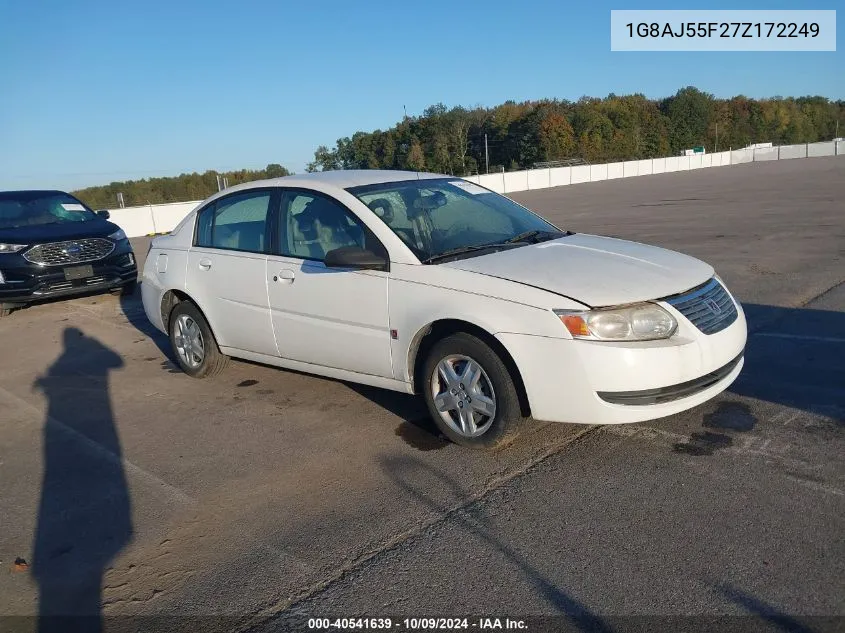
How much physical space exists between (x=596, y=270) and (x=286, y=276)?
7.14 feet

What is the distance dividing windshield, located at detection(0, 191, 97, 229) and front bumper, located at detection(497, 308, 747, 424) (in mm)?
8682

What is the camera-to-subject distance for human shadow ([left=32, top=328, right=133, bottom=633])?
9.87 ft

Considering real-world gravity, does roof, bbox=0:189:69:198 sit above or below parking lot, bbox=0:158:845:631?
above

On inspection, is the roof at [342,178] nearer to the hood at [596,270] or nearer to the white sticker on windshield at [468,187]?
the white sticker on windshield at [468,187]

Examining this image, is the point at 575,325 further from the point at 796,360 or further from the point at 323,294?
the point at 796,360

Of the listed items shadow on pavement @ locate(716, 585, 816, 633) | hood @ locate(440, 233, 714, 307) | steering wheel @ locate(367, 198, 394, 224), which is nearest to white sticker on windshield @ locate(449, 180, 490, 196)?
steering wheel @ locate(367, 198, 394, 224)

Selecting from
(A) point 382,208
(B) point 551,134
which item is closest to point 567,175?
(B) point 551,134

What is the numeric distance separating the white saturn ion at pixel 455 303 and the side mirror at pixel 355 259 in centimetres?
1

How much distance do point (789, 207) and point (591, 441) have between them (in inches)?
669

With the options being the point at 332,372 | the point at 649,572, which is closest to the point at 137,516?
the point at 332,372

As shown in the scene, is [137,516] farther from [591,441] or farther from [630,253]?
[630,253]

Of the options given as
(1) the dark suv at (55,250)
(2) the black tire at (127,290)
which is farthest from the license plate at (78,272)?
(2) the black tire at (127,290)

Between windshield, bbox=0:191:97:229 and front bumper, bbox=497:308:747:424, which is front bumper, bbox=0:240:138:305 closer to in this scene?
windshield, bbox=0:191:97:229

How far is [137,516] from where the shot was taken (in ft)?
12.1
